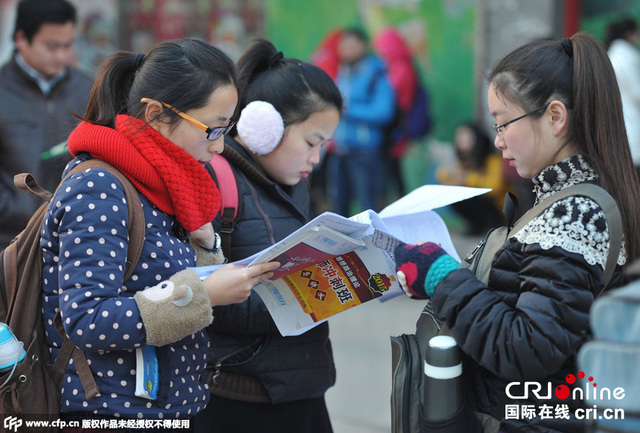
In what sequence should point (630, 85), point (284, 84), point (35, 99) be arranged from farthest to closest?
point (630, 85) → point (35, 99) → point (284, 84)

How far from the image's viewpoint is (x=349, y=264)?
215cm

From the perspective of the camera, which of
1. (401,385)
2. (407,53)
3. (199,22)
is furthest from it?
(199,22)

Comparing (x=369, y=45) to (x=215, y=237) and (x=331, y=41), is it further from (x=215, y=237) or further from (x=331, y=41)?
(x=215, y=237)

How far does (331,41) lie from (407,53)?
0.84 meters

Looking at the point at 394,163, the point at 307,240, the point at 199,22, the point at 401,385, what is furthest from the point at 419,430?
the point at 199,22

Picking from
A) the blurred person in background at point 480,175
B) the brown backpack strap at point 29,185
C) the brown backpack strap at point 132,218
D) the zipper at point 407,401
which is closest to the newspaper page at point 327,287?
the zipper at point 407,401

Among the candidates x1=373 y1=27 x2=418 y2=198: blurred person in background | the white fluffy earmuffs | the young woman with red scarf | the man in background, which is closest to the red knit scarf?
the young woman with red scarf

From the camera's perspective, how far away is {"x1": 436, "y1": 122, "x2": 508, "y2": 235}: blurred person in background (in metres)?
6.77

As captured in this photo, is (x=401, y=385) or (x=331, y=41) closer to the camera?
(x=401, y=385)

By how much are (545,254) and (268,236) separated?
0.95 meters

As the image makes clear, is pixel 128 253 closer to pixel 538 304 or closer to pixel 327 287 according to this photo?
pixel 327 287

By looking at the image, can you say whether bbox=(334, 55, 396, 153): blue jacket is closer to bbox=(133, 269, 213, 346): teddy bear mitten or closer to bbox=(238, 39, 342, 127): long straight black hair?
bbox=(238, 39, 342, 127): long straight black hair

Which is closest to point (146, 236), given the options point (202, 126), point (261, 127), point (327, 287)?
point (202, 126)

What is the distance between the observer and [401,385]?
1.99m
